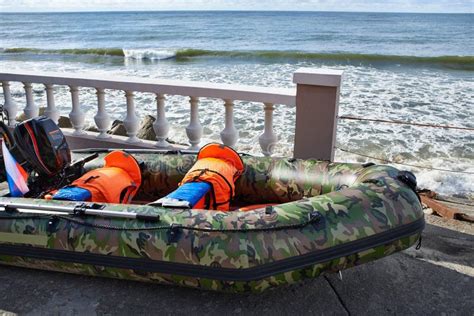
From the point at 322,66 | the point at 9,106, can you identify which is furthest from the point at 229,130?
the point at 322,66

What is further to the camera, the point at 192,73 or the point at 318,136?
the point at 192,73

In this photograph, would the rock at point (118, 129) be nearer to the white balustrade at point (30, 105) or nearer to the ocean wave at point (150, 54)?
the white balustrade at point (30, 105)

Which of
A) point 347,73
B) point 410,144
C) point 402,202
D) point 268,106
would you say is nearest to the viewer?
point 402,202

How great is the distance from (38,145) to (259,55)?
17.5 meters

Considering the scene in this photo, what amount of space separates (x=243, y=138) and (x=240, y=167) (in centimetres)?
452

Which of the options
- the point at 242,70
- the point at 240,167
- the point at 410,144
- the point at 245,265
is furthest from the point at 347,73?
the point at 245,265

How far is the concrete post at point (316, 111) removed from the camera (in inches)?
138

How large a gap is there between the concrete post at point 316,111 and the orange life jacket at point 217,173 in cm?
73

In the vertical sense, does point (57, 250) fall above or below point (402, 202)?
below

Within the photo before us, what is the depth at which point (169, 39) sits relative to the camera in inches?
1119

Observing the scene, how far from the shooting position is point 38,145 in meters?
3.07

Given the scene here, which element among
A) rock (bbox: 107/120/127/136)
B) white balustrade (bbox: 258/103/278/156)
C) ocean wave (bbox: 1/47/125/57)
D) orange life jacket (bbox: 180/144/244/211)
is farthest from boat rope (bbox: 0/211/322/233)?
ocean wave (bbox: 1/47/125/57)

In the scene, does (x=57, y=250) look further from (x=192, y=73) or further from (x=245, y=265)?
(x=192, y=73)

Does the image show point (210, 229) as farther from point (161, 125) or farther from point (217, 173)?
point (161, 125)
